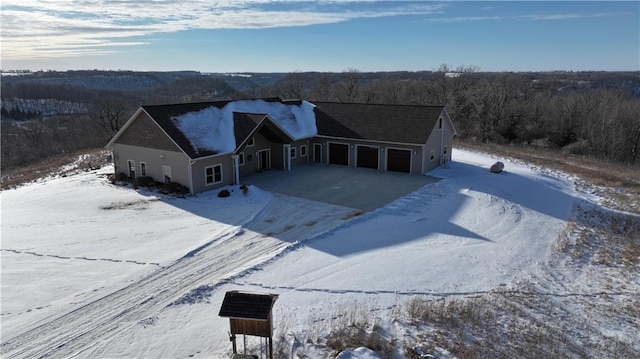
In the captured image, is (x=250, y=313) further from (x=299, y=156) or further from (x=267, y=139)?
(x=299, y=156)

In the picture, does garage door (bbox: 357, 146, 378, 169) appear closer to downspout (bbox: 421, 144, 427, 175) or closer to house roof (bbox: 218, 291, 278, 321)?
downspout (bbox: 421, 144, 427, 175)

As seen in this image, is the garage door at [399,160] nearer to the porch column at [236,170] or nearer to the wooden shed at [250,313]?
the porch column at [236,170]

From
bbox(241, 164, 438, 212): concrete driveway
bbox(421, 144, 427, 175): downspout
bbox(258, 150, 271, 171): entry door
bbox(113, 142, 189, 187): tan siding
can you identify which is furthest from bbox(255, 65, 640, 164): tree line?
bbox(113, 142, 189, 187): tan siding

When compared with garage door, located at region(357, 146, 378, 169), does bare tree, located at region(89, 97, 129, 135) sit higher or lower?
higher

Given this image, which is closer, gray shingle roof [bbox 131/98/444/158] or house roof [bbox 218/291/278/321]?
house roof [bbox 218/291/278/321]

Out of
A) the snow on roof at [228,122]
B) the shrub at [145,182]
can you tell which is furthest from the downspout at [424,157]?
the shrub at [145,182]

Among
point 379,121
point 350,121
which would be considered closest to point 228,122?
point 350,121
